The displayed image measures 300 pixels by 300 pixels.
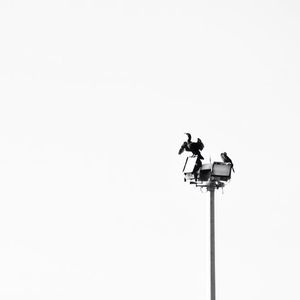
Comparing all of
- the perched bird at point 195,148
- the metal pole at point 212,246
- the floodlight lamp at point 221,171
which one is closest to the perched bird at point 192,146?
the perched bird at point 195,148

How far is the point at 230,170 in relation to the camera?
21688 mm

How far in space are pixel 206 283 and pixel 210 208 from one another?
3.10 metres

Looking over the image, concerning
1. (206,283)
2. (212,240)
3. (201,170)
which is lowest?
(206,283)

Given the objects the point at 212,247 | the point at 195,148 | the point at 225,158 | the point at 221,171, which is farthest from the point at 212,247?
the point at 195,148

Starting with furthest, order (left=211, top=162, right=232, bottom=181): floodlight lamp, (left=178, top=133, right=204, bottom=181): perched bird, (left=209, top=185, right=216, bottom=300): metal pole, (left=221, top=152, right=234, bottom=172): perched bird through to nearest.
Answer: (left=209, top=185, right=216, bottom=300): metal pole
(left=221, top=152, right=234, bottom=172): perched bird
(left=178, top=133, right=204, bottom=181): perched bird
(left=211, top=162, right=232, bottom=181): floodlight lamp

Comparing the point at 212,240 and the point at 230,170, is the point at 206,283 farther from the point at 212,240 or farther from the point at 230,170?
the point at 230,170

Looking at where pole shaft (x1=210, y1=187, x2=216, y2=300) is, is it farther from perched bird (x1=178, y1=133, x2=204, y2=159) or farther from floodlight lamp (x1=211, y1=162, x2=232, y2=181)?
perched bird (x1=178, y1=133, x2=204, y2=159)

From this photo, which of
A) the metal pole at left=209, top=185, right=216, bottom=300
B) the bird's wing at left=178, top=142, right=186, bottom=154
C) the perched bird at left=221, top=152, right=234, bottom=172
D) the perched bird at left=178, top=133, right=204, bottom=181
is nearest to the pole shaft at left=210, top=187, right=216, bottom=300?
the metal pole at left=209, top=185, right=216, bottom=300

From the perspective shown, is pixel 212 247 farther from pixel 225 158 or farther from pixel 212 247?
pixel 225 158

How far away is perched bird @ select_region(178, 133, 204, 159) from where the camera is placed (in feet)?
70.7

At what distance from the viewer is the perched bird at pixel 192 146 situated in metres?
21.6

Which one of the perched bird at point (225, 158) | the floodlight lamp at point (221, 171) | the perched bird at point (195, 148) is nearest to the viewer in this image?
the floodlight lamp at point (221, 171)

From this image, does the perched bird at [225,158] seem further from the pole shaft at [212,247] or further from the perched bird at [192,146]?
the pole shaft at [212,247]

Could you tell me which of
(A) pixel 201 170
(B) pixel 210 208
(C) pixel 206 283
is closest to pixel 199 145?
(A) pixel 201 170
